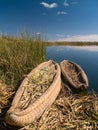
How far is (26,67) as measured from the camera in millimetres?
7137

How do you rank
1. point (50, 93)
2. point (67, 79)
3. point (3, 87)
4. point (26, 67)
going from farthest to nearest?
point (67, 79)
point (26, 67)
point (3, 87)
point (50, 93)

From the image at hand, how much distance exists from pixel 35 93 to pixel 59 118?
0.84 metres

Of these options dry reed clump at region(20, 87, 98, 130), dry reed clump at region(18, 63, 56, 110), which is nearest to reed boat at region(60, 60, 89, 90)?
dry reed clump at region(18, 63, 56, 110)

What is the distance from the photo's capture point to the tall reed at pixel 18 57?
6902 millimetres

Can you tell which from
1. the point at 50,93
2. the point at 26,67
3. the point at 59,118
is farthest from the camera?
the point at 26,67

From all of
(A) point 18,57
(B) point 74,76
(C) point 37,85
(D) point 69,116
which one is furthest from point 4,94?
(B) point 74,76

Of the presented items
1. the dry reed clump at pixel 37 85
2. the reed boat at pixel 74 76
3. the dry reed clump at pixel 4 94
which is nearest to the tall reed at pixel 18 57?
the dry reed clump at pixel 4 94

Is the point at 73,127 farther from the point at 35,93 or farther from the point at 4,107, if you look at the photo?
the point at 4,107

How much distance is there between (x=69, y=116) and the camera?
4852 mm

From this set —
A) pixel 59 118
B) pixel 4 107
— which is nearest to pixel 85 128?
pixel 59 118

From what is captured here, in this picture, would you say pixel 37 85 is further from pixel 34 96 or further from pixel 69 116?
pixel 69 116

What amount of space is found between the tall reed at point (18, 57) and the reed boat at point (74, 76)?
917mm

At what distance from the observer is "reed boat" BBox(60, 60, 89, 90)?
299 inches

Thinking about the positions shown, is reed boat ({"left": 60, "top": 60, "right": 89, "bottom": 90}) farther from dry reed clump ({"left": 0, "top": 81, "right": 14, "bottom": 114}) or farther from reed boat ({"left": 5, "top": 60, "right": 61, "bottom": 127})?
dry reed clump ({"left": 0, "top": 81, "right": 14, "bottom": 114})
